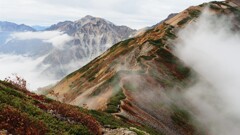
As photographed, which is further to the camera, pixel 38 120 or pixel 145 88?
pixel 145 88

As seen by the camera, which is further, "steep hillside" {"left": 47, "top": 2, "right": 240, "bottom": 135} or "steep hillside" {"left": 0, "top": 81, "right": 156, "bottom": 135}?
"steep hillside" {"left": 47, "top": 2, "right": 240, "bottom": 135}

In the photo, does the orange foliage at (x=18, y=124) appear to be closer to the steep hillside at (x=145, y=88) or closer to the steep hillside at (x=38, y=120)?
the steep hillside at (x=38, y=120)

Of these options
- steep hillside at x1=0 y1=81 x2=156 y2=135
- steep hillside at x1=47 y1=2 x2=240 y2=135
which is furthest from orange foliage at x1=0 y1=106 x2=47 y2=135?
steep hillside at x1=47 y1=2 x2=240 y2=135

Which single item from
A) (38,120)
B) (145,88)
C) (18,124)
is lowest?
(18,124)

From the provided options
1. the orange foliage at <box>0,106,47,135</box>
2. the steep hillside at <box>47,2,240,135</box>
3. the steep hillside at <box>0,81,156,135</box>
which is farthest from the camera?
the steep hillside at <box>47,2,240,135</box>

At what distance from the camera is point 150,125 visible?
81.6m

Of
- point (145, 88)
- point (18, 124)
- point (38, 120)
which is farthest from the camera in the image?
point (145, 88)

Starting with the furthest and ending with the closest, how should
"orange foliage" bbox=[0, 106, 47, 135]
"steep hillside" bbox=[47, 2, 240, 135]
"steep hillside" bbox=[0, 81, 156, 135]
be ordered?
"steep hillside" bbox=[47, 2, 240, 135], "steep hillside" bbox=[0, 81, 156, 135], "orange foliage" bbox=[0, 106, 47, 135]

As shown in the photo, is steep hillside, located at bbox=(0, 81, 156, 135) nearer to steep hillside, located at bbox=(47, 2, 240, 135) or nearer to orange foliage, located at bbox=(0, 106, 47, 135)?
orange foliage, located at bbox=(0, 106, 47, 135)

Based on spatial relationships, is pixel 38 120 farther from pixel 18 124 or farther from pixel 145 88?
pixel 145 88

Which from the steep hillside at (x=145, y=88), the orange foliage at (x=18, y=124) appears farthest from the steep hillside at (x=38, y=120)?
the steep hillside at (x=145, y=88)

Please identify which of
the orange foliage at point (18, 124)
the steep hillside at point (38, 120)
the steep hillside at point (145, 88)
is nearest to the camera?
the orange foliage at point (18, 124)

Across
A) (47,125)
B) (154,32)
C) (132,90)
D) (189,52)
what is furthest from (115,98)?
(154,32)

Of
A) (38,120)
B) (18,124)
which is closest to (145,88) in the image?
(38,120)
